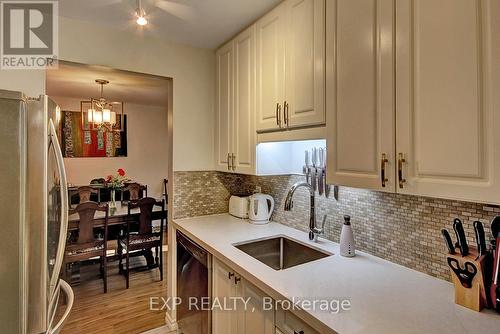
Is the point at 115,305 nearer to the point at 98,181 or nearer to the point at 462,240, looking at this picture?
the point at 98,181

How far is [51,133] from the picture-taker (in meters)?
1.10

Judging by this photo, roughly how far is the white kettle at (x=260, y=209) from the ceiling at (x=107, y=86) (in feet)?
5.01

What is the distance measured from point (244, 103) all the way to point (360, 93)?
0.97m

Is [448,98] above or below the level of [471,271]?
above

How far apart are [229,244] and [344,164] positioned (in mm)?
830

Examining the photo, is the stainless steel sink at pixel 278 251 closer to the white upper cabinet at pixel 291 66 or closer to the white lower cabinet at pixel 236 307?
the white lower cabinet at pixel 236 307

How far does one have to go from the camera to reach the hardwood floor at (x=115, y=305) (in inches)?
88.6

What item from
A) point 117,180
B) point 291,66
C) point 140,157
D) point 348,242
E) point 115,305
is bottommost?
point 115,305

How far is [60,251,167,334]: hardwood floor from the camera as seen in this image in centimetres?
225

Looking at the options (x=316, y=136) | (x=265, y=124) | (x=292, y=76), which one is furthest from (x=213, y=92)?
(x=316, y=136)

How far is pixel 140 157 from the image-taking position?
5145 mm

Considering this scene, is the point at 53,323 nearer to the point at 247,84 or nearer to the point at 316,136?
the point at 316,136

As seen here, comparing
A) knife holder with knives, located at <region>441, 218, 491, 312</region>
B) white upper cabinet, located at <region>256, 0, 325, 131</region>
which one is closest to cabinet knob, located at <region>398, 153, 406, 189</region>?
knife holder with knives, located at <region>441, 218, 491, 312</region>

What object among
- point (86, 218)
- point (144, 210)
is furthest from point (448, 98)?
point (86, 218)
